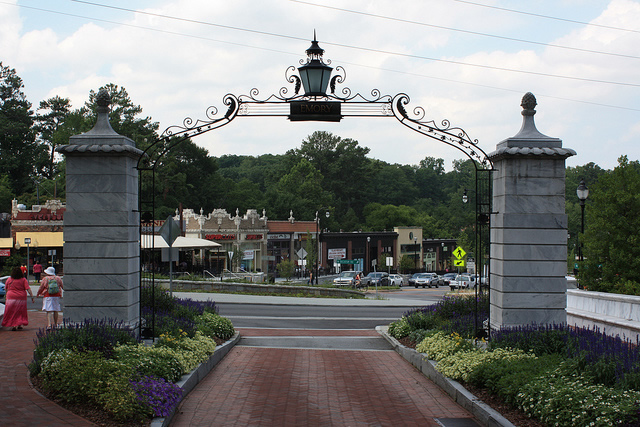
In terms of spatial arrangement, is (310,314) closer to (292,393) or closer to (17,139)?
(292,393)

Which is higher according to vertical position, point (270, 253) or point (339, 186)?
point (339, 186)

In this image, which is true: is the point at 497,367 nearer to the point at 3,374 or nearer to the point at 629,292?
the point at 3,374

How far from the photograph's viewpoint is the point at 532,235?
1127 centimetres

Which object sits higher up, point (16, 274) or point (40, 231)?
point (40, 231)

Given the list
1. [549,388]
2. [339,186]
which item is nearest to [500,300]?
[549,388]

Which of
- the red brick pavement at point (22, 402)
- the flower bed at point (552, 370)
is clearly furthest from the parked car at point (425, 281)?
the red brick pavement at point (22, 402)

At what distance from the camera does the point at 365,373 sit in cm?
1170

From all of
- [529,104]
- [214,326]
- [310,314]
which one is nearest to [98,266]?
[214,326]

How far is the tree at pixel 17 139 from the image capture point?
72312mm

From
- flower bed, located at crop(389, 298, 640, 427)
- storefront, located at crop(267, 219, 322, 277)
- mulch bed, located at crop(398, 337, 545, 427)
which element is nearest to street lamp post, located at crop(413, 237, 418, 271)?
storefront, located at crop(267, 219, 322, 277)

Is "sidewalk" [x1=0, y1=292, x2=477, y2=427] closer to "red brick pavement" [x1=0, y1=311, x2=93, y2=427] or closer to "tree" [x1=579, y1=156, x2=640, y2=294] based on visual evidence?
"red brick pavement" [x1=0, y1=311, x2=93, y2=427]

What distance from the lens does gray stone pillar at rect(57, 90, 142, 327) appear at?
35.6ft

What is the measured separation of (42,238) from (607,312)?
1709 inches

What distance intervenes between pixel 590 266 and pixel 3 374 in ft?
51.1
